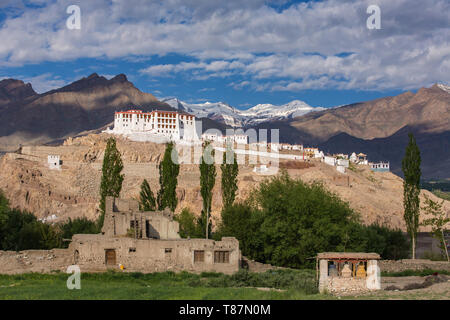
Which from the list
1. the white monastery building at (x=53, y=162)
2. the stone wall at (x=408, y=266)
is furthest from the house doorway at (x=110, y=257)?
the white monastery building at (x=53, y=162)

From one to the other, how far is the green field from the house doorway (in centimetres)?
122

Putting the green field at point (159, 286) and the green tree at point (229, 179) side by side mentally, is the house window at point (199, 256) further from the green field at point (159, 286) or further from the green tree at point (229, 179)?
the green tree at point (229, 179)

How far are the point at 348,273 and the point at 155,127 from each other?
410ft

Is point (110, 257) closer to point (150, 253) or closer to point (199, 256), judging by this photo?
point (150, 253)

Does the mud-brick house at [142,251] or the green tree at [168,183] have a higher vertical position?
the green tree at [168,183]

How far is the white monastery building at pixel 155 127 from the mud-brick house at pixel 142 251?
10832 cm

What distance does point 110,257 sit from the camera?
28.4 meters

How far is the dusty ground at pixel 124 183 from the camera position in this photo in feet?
308

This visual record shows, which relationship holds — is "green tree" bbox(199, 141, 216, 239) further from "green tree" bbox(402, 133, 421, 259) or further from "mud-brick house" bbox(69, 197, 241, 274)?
"green tree" bbox(402, 133, 421, 259)

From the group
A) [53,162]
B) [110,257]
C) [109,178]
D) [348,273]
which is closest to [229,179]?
[109,178]

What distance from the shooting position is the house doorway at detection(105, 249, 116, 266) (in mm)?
28328
